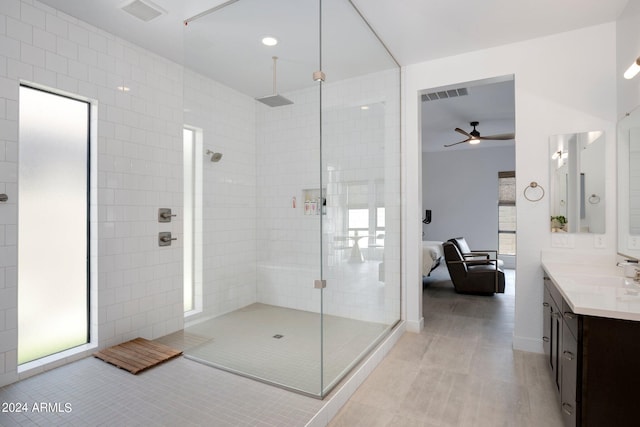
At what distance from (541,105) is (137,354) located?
4.11 meters

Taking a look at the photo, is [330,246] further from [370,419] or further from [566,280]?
[566,280]

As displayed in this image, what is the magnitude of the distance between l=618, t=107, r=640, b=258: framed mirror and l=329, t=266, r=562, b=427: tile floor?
1.17 metres

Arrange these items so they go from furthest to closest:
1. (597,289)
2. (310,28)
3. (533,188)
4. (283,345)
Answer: (533,188) < (283,345) < (310,28) < (597,289)

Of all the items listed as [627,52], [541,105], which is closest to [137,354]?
[541,105]

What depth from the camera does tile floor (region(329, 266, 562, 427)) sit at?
2111mm

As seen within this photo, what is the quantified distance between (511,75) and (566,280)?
2015mm

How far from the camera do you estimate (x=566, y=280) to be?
224 cm

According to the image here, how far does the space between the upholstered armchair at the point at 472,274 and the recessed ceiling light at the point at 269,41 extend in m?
4.07

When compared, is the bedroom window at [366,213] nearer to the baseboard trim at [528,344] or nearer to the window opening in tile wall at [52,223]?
the baseboard trim at [528,344]

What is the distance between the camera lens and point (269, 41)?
2.65 m

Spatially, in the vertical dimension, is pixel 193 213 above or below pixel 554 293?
above

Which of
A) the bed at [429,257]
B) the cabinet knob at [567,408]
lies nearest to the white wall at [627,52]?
the cabinet knob at [567,408]

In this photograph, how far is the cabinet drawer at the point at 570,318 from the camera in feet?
5.53

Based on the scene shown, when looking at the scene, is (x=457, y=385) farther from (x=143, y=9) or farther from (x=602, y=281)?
(x=143, y=9)
